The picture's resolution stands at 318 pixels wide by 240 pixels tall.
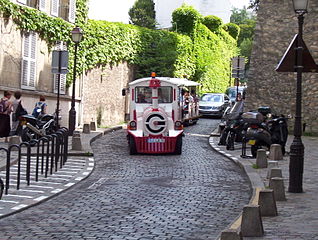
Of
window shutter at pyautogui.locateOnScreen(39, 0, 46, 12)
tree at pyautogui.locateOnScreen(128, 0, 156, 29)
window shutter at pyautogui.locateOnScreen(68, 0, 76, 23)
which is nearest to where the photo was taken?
window shutter at pyautogui.locateOnScreen(39, 0, 46, 12)

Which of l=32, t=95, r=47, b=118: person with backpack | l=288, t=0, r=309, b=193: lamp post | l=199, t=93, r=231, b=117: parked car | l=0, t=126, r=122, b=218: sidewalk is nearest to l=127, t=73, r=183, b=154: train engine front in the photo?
l=0, t=126, r=122, b=218: sidewalk

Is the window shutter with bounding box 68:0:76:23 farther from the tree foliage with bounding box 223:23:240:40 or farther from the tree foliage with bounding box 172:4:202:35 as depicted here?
the tree foliage with bounding box 223:23:240:40

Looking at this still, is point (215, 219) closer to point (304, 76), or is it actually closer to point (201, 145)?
point (201, 145)

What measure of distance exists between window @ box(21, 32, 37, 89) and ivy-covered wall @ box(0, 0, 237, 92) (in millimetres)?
450

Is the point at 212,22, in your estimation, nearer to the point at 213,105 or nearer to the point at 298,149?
the point at 213,105

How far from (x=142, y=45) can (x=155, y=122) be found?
1813 centimetres

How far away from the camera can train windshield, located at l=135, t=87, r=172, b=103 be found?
72.3 ft

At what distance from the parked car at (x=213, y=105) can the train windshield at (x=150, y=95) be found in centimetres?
1809

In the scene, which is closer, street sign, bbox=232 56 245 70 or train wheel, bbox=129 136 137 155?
train wheel, bbox=129 136 137 155

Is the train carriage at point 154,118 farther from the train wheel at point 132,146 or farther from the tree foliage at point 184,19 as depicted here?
the tree foliage at point 184,19

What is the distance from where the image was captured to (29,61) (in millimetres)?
27094

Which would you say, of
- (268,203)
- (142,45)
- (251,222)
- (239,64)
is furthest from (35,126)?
(142,45)

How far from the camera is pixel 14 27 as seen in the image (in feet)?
83.7

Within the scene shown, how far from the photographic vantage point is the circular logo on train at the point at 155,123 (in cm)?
2053
